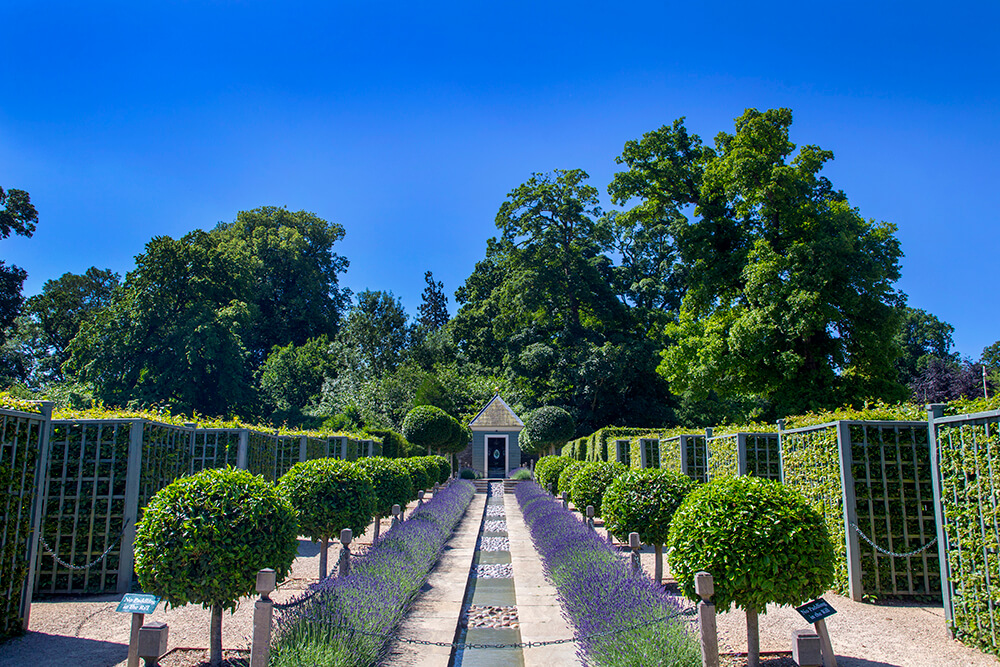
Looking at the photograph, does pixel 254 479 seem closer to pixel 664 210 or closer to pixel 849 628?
pixel 849 628

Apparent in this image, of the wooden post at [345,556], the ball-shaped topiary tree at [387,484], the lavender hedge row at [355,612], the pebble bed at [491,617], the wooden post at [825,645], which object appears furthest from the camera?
the ball-shaped topiary tree at [387,484]

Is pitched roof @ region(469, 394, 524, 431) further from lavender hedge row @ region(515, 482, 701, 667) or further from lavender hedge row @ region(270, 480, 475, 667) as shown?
lavender hedge row @ region(270, 480, 475, 667)

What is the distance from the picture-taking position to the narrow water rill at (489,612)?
559 cm

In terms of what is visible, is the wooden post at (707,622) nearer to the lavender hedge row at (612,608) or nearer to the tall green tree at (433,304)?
the lavender hedge row at (612,608)

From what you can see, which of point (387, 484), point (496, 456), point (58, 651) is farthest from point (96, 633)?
point (496, 456)

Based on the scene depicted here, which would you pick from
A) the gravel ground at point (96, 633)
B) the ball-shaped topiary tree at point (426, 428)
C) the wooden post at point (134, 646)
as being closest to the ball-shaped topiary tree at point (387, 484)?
the gravel ground at point (96, 633)

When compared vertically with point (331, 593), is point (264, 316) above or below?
above

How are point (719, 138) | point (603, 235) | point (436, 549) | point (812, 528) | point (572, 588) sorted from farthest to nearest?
1. point (603, 235)
2. point (719, 138)
3. point (436, 549)
4. point (572, 588)
5. point (812, 528)

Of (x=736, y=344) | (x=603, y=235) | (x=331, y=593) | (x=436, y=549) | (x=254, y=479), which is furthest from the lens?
(x=603, y=235)

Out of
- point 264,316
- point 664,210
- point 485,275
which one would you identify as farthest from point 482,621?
point 264,316

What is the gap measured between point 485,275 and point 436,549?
138 feet

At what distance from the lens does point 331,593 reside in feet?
19.2

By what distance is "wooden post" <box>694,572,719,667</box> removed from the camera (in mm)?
4340

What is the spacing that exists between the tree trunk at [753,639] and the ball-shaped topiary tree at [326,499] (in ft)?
16.8
